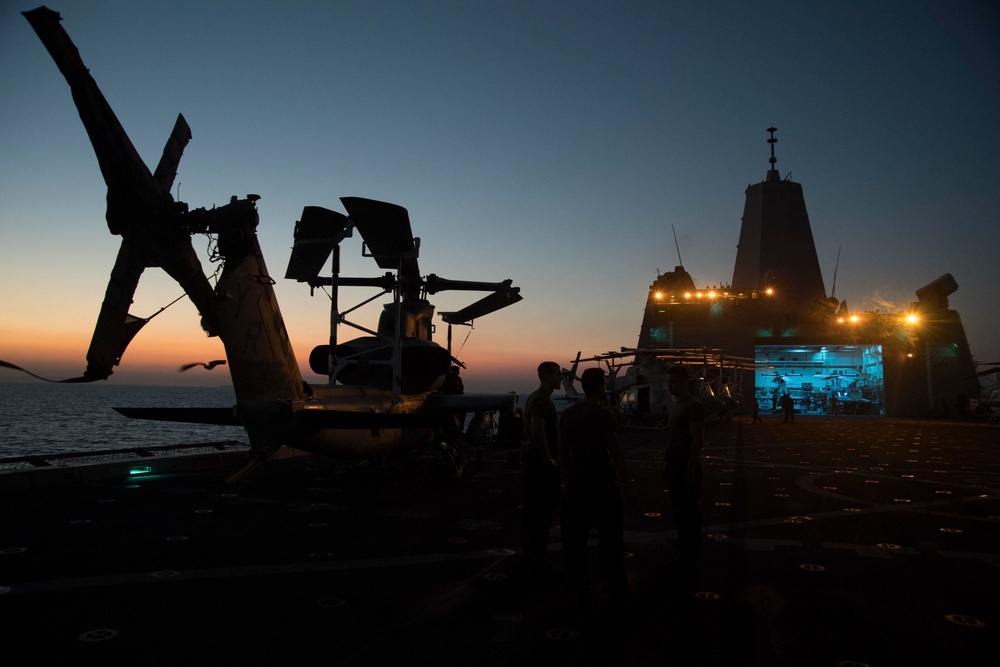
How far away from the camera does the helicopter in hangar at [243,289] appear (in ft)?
20.6

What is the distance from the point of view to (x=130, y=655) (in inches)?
149

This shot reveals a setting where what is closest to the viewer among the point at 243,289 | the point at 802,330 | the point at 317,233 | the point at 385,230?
the point at 243,289

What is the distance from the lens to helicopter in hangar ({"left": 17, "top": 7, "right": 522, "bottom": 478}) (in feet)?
20.6

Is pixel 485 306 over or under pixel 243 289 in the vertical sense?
over

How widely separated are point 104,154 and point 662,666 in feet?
23.7

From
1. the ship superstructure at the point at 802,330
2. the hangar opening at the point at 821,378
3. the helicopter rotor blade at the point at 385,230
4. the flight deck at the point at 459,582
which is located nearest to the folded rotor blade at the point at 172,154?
the helicopter rotor blade at the point at 385,230

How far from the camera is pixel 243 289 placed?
293 inches

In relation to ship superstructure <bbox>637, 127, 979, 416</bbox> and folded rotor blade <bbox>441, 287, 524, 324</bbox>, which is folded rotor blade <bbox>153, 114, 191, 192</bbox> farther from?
ship superstructure <bbox>637, 127, 979, 416</bbox>

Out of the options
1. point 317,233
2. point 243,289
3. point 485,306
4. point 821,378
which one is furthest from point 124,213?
point 821,378

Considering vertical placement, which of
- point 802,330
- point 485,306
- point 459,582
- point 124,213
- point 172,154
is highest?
point 802,330

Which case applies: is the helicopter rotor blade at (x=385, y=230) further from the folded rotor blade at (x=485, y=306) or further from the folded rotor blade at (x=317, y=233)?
the folded rotor blade at (x=485, y=306)

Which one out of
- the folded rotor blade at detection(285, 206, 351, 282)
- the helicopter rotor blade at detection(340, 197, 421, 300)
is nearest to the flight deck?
the helicopter rotor blade at detection(340, 197, 421, 300)

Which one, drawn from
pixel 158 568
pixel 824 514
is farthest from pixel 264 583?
pixel 824 514

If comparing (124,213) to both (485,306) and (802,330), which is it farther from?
(802,330)
